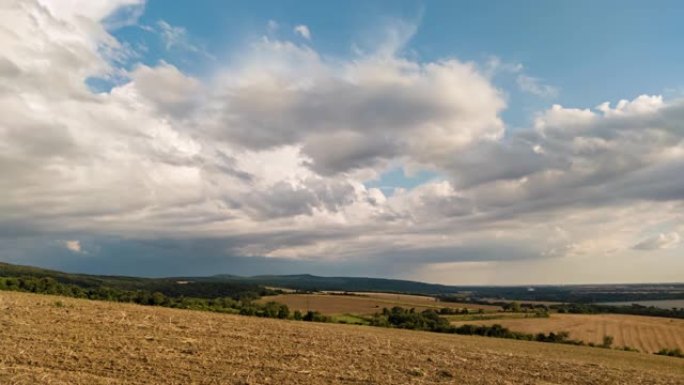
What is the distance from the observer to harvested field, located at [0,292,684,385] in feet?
59.4

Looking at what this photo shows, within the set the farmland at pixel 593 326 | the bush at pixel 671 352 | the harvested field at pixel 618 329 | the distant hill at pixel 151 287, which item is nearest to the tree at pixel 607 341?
the farmland at pixel 593 326

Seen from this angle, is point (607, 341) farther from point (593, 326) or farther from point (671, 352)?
point (593, 326)

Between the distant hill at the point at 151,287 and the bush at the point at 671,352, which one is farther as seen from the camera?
the distant hill at the point at 151,287

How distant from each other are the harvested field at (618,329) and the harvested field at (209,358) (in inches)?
2323

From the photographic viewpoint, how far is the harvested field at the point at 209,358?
1811cm

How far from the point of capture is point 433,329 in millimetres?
84125

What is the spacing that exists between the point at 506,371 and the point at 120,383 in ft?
63.1

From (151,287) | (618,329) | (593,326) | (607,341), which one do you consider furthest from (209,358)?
(151,287)

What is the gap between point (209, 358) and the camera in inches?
877

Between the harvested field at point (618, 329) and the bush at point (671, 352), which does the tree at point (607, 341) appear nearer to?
the harvested field at point (618, 329)

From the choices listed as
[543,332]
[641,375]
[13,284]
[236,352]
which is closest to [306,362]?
[236,352]

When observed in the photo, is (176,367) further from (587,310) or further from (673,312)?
(673,312)

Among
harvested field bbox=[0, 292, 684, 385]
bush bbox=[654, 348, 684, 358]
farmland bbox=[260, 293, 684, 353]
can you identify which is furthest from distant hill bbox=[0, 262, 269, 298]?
harvested field bbox=[0, 292, 684, 385]

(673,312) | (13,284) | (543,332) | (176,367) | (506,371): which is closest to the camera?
(176,367)
